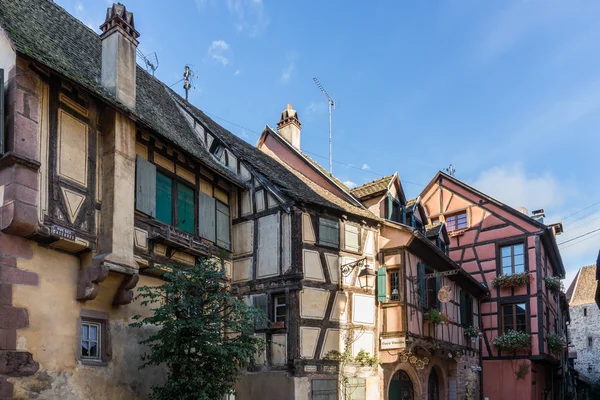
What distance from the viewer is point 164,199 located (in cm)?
1260

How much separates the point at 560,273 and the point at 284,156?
63.0 feet

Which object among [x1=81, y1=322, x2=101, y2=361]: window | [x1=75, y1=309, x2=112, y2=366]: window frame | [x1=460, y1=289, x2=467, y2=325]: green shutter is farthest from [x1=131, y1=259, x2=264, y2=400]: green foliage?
[x1=460, y1=289, x2=467, y2=325]: green shutter

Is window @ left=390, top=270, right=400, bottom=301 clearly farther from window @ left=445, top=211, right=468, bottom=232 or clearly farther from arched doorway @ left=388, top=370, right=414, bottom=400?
window @ left=445, top=211, right=468, bottom=232

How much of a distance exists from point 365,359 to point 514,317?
11.4 meters

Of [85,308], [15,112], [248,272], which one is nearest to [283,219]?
[248,272]

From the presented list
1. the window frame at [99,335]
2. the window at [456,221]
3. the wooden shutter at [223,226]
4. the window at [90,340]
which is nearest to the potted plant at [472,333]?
the window at [456,221]

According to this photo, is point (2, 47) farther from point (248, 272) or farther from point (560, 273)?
point (560, 273)

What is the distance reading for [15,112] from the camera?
30.7 feet

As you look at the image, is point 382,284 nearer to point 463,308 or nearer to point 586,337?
point 463,308

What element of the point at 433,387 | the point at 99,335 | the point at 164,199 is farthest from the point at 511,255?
the point at 99,335

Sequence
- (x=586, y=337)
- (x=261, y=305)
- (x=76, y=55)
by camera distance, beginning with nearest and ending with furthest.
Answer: (x=76, y=55)
(x=261, y=305)
(x=586, y=337)

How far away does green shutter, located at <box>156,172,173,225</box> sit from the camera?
1241cm

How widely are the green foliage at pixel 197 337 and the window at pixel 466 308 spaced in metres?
13.2

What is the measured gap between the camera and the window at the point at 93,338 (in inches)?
399
